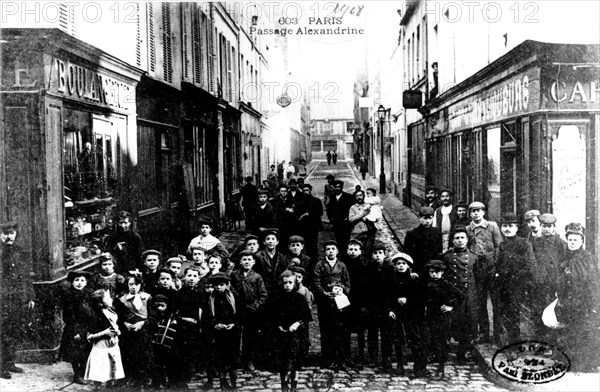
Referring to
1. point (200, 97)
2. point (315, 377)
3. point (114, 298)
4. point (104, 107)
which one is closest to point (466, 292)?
point (315, 377)

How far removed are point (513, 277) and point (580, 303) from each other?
697mm

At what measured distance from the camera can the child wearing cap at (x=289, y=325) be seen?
593 cm

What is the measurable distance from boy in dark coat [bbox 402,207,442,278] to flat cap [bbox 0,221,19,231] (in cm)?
412

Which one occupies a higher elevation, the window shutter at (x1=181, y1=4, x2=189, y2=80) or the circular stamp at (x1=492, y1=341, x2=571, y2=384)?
the window shutter at (x1=181, y1=4, x2=189, y2=80)

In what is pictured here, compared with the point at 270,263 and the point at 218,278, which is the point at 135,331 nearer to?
the point at 218,278

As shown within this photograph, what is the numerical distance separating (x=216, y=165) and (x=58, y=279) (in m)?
7.56

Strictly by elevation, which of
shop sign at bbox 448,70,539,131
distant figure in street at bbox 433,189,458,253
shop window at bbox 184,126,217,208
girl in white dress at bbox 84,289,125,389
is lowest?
girl in white dress at bbox 84,289,125,389

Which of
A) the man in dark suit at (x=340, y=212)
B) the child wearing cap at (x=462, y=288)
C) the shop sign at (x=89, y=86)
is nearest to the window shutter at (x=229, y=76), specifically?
the man in dark suit at (x=340, y=212)

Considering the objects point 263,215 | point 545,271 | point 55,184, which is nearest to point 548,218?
point 545,271

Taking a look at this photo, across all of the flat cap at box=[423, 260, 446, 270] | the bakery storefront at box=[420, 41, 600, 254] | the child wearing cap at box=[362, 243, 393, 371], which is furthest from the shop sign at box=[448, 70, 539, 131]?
the child wearing cap at box=[362, 243, 393, 371]

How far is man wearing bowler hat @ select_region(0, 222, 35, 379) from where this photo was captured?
6.29 metres

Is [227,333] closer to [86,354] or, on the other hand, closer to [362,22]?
[86,354]

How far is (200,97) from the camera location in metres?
13.1

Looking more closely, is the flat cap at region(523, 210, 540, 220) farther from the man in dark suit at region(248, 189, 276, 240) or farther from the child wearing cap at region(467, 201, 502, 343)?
the man in dark suit at region(248, 189, 276, 240)
